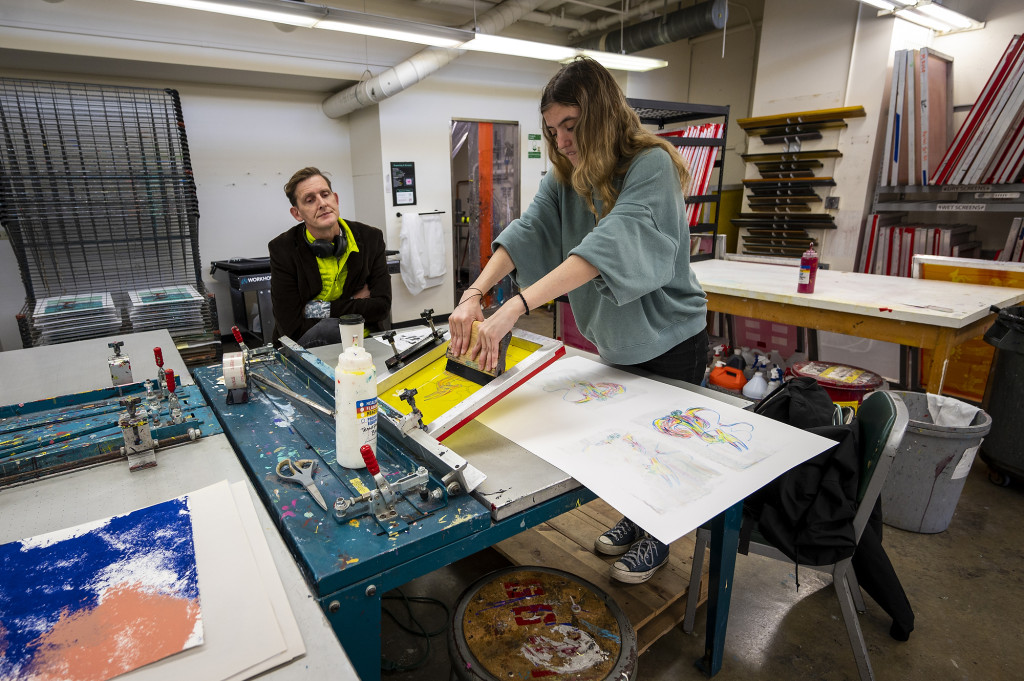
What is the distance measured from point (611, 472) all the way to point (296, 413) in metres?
0.74

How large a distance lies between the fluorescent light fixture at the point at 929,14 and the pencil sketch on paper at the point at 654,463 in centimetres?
342

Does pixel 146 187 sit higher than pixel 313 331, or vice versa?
pixel 146 187

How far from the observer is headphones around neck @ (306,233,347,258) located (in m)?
2.33

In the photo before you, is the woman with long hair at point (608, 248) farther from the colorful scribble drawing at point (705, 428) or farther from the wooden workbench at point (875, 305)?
the wooden workbench at point (875, 305)

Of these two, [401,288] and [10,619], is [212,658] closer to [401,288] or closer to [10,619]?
[10,619]

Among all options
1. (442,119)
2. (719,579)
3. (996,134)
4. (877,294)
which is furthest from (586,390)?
(442,119)

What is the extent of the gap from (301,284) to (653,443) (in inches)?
71.3

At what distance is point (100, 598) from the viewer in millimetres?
699

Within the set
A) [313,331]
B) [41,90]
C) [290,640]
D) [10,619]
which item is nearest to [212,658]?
[290,640]

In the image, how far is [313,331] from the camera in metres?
2.23

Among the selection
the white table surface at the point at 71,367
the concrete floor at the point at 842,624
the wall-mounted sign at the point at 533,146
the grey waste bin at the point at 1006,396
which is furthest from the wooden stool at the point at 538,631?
the wall-mounted sign at the point at 533,146

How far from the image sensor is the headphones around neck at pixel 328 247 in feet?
7.65

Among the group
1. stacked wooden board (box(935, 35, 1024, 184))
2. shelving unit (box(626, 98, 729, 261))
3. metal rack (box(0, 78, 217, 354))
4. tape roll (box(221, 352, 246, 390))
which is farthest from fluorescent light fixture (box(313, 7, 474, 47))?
stacked wooden board (box(935, 35, 1024, 184))

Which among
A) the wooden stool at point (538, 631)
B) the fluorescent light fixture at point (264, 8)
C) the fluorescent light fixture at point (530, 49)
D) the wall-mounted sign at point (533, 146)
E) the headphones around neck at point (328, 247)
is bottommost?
the wooden stool at point (538, 631)
